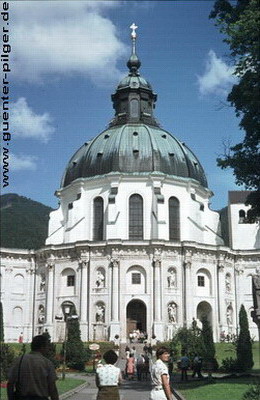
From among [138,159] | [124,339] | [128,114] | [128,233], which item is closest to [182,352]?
[124,339]

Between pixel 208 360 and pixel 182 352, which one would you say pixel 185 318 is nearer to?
pixel 182 352

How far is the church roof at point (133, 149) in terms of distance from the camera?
68.5 meters

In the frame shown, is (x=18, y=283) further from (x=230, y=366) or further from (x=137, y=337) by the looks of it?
(x=230, y=366)

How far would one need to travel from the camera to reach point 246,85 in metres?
23.0

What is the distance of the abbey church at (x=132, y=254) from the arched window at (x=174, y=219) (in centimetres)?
13

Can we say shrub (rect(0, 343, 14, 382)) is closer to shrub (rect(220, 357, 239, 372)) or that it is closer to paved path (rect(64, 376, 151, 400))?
paved path (rect(64, 376, 151, 400))

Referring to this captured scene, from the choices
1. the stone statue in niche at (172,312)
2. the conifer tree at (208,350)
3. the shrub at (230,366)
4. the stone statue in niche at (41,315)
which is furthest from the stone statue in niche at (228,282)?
the shrub at (230,366)

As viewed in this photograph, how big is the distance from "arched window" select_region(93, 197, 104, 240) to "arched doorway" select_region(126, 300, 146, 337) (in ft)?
29.5

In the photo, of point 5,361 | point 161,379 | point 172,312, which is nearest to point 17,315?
point 172,312

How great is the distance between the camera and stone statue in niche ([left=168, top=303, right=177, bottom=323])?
61812 millimetres

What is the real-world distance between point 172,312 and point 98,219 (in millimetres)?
14738

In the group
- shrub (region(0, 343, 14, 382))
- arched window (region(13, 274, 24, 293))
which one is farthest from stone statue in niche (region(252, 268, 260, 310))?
arched window (region(13, 274, 24, 293))

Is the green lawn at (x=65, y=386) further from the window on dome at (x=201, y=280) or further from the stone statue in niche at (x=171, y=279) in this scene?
the window on dome at (x=201, y=280)

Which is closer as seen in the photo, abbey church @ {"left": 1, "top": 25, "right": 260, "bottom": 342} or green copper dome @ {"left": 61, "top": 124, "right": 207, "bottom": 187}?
abbey church @ {"left": 1, "top": 25, "right": 260, "bottom": 342}
